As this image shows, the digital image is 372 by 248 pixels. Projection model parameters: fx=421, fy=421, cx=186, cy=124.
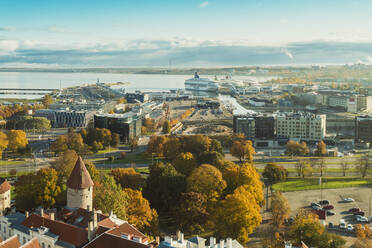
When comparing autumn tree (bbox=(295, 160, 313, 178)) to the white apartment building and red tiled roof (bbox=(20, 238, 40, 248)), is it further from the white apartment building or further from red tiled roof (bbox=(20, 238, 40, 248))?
red tiled roof (bbox=(20, 238, 40, 248))

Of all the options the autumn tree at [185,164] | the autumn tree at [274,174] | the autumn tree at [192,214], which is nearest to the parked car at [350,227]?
the autumn tree at [192,214]

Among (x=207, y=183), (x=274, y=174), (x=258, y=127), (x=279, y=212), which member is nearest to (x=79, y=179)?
(x=207, y=183)

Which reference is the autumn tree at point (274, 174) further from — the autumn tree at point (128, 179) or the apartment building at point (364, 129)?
A: the apartment building at point (364, 129)

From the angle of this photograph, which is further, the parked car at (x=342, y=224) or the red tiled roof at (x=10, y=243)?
the parked car at (x=342, y=224)

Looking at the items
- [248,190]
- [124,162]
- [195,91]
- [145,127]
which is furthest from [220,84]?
[248,190]

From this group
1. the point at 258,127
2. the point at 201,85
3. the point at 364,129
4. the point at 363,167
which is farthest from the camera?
the point at 201,85

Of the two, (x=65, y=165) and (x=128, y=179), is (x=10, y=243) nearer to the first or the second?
(x=128, y=179)

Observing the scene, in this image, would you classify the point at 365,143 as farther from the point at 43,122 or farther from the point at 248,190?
the point at 43,122
